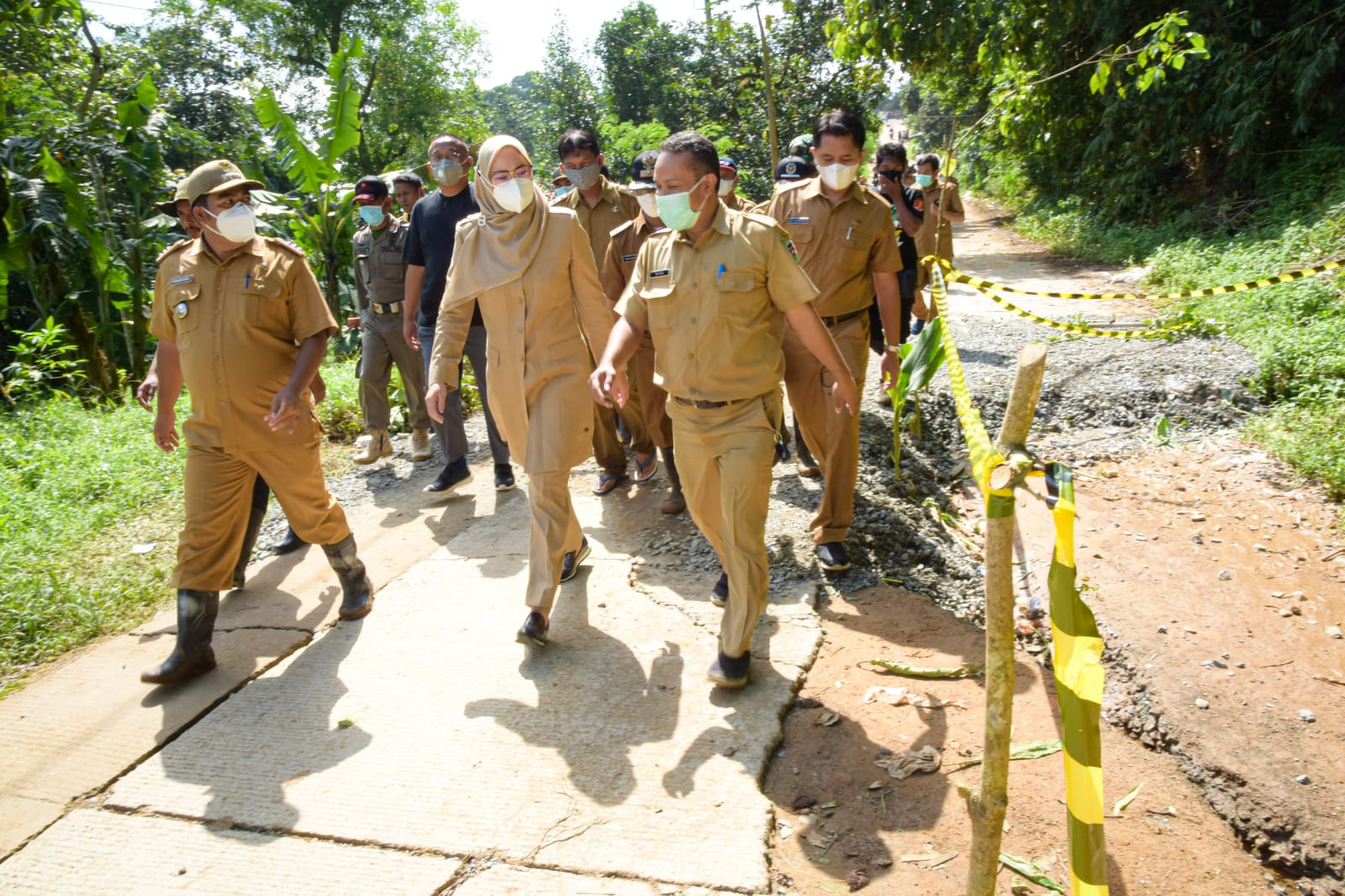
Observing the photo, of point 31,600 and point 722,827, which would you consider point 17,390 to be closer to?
point 31,600

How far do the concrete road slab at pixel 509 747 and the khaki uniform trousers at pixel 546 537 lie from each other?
0.30 metres

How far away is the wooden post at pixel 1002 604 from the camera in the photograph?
2.00 m

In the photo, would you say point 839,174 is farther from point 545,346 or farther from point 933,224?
point 933,224

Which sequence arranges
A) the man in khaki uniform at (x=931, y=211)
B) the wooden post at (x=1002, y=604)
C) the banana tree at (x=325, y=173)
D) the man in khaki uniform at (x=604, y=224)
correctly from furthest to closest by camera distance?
the banana tree at (x=325, y=173) → the man in khaki uniform at (x=931, y=211) → the man in khaki uniform at (x=604, y=224) → the wooden post at (x=1002, y=604)

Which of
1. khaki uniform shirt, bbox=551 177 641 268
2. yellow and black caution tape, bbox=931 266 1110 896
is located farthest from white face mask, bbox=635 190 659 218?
yellow and black caution tape, bbox=931 266 1110 896

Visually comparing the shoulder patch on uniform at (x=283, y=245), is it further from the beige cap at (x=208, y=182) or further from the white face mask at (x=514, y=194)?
the white face mask at (x=514, y=194)

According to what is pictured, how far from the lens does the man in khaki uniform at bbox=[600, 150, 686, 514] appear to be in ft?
16.9

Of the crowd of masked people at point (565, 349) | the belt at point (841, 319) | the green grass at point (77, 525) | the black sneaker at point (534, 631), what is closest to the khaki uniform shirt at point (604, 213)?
the crowd of masked people at point (565, 349)

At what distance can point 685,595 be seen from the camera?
14.1ft

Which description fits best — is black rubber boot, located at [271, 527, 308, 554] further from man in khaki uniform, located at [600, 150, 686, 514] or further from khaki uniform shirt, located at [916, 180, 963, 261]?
khaki uniform shirt, located at [916, 180, 963, 261]

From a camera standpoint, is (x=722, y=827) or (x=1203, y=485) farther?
(x=1203, y=485)

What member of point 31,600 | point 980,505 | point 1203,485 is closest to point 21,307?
point 31,600

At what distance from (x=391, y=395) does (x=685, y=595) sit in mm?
4572

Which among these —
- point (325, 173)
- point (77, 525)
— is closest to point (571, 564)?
point (77, 525)
